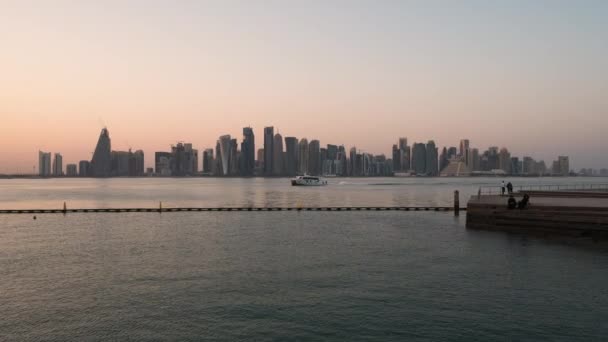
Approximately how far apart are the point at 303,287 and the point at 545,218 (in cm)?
3554

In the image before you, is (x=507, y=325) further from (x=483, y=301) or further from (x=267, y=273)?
(x=267, y=273)

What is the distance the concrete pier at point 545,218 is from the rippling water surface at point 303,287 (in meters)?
2.86

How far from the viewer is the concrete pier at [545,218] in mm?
51500

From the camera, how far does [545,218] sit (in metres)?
Answer: 55.8

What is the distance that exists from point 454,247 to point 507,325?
26.0 m

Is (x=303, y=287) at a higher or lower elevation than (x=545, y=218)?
lower

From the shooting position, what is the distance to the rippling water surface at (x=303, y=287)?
25.8 metres

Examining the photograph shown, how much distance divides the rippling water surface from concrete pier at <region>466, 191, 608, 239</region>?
2.86 metres

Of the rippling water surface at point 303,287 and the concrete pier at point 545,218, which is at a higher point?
the concrete pier at point 545,218

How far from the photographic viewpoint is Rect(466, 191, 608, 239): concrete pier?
51.5m

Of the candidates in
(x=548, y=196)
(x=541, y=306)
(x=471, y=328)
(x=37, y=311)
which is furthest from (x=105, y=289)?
(x=548, y=196)

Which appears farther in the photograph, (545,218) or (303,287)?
(545,218)

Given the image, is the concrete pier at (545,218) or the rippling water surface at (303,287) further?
the concrete pier at (545,218)

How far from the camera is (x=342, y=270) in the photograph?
1588 inches
